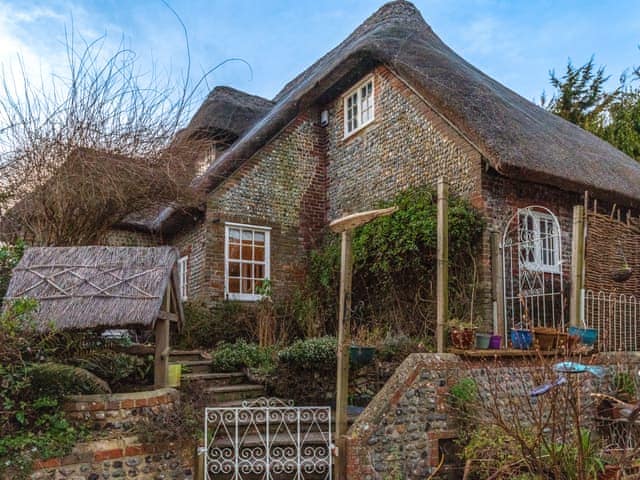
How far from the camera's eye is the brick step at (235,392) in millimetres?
7156

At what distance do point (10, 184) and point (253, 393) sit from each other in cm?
438

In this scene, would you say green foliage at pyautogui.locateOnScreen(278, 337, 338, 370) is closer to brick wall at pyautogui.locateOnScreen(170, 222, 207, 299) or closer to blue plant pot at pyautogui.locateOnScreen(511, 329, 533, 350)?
blue plant pot at pyautogui.locateOnScreen(511, 329, 533, 350)

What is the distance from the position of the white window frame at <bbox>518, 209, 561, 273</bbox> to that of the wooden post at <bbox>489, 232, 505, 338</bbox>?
499 millimetres

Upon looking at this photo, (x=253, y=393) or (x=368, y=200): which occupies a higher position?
(x=368, y=200)

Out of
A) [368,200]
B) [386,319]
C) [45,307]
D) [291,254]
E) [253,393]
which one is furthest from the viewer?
[291,254]

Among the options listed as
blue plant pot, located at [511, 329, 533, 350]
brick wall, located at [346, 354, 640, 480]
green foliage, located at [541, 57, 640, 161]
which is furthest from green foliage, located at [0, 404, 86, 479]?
green foliage, located at [541, 57, 640, 161]

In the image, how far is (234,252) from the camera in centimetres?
1109

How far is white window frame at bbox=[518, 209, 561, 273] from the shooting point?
28.3 ft

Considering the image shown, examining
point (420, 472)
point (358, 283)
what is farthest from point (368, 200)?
point (420, 472)

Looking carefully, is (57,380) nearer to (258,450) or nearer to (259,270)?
(258,450)

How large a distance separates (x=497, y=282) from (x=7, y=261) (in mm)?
6580

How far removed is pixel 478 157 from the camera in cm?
842

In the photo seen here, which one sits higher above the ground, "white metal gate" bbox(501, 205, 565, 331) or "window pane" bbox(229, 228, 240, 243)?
"window pane" bbox(229, 228, 240, 243)

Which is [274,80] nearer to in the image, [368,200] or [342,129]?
[342,129]
